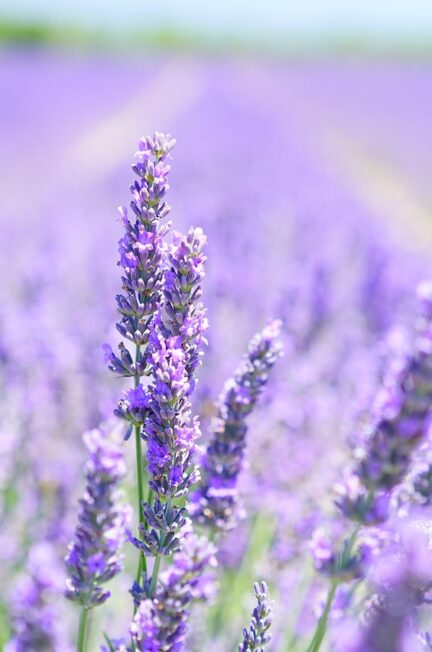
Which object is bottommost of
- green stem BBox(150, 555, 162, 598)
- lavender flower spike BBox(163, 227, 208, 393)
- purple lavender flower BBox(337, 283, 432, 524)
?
green stem BBox(150, 555, 162, 598)

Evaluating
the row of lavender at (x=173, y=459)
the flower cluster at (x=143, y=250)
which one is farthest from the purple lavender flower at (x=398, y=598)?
the flower cluster at (x=143, y=250)

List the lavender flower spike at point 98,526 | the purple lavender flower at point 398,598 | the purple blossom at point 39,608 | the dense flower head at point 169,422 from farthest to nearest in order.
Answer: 1. the purple blossom at point 39,608
2. the dense flower head at point 169,422
3. the lavender flower spike at point 98,526
4. the purple lavender flower at point 398,598

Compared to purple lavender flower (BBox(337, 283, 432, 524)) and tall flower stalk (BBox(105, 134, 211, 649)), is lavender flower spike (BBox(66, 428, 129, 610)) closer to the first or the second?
tall flower stalk (BBox(105, 134, 211, 649))

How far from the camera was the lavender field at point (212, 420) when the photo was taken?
1029mm

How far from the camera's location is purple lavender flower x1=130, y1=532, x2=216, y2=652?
38.6 inches

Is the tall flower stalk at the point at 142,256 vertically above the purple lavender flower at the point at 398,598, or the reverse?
the tall flower stalk at the point at 142,256

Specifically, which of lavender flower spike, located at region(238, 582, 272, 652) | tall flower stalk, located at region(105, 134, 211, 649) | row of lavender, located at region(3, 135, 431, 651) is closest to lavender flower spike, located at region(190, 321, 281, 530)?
row of lavender, located at region(3, 135, 431, 651)

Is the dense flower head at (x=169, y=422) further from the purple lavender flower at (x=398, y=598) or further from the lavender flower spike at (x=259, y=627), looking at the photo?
the purple lavender flower at (x=398, y=598)

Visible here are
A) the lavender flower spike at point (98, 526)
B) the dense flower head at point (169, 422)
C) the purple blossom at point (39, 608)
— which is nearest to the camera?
the lavender flower spike at point (98, 526)

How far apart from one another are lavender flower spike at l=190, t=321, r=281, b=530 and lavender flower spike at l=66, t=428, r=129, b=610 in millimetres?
276

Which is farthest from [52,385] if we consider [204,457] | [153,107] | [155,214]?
[153,107]

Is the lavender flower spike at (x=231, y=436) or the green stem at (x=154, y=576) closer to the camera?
the green stem at (x=154, y=576)

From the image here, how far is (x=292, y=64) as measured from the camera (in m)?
30.2

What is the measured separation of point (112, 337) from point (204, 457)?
1739 mm
